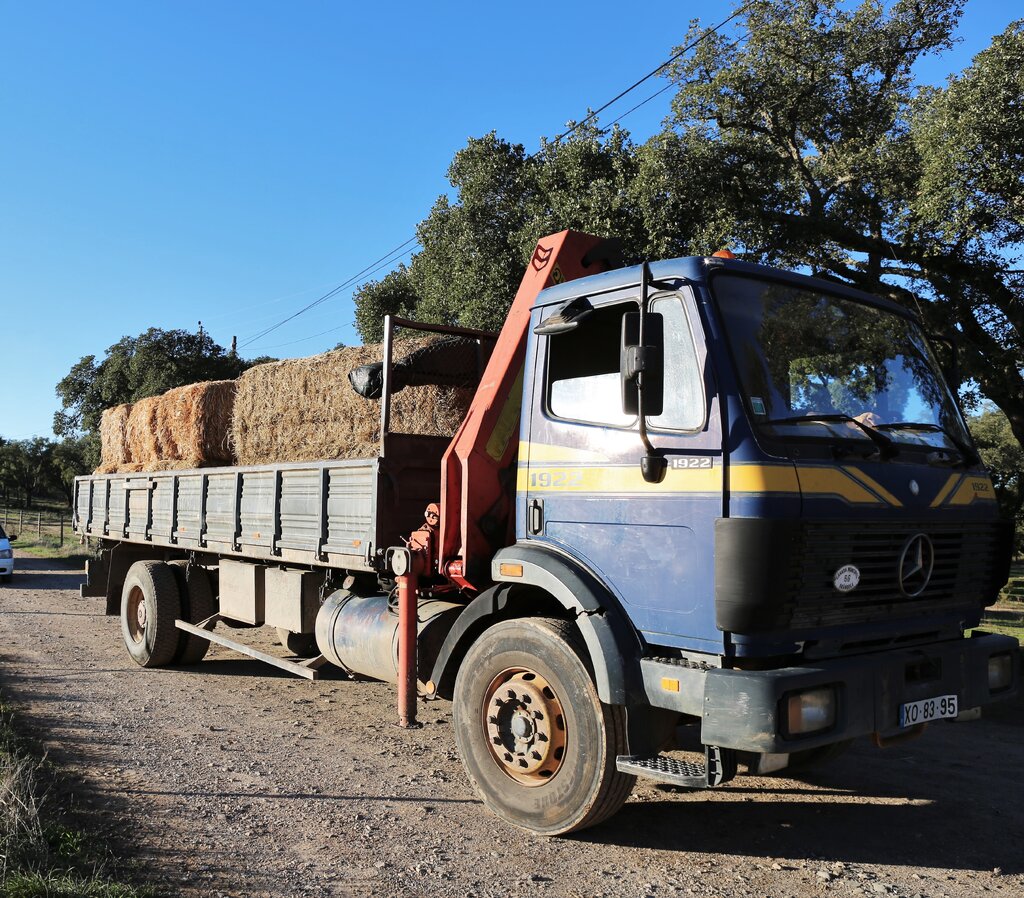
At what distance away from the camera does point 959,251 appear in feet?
33.9

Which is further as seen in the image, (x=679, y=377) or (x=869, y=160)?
(x=869, y=160)

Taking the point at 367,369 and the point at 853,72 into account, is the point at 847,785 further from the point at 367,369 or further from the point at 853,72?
the point at 853,72

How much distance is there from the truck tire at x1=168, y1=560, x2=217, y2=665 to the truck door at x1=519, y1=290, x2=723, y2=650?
501 centimetres

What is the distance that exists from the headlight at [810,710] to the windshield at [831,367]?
109cm

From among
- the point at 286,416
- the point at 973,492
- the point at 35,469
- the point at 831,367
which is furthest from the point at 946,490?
the point at 35,469

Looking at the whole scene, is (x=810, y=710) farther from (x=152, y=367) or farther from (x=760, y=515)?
(x=152, y=367)

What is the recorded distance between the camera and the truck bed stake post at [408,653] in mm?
5098

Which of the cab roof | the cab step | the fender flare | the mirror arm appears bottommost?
the cab step

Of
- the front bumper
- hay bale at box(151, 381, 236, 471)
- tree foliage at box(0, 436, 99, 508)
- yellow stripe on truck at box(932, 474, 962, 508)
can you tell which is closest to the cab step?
the front bumper

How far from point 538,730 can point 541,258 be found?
8.91 ft

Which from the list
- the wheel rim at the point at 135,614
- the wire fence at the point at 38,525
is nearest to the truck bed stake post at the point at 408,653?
the wheel rim at the point at 135,614

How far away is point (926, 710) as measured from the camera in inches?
157

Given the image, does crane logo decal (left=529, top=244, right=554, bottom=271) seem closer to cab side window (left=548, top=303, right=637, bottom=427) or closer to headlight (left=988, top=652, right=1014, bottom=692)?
cab side window (left=548, top=303, right=637, bottom=427)

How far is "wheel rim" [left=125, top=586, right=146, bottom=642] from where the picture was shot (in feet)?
29.1
